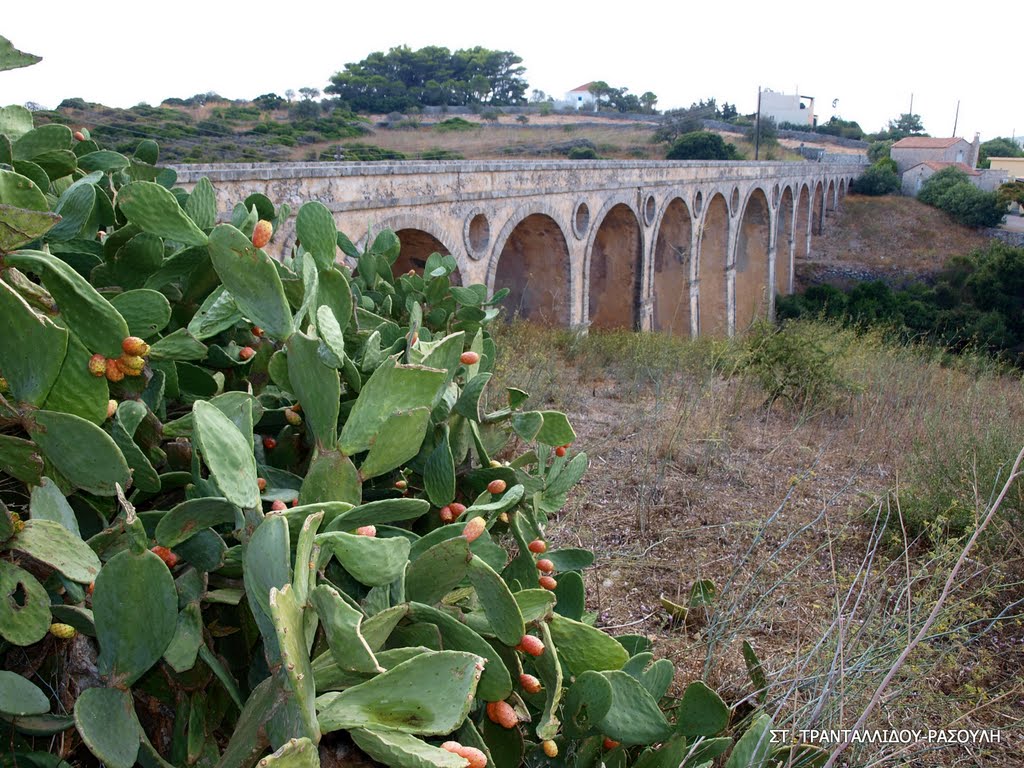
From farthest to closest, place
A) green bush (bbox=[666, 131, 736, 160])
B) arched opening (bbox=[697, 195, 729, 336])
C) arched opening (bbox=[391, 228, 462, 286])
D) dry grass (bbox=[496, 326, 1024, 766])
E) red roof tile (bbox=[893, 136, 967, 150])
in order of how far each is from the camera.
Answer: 1. red roof tile (bbox=[893, 136, 967, 150])
2. green bush (bbox=[666, 131, 736, 160])
3. arched opening (bbox=[697, 195, 729, 336])
4. arched opening (bbox=[391, 228, 462, 286])
5. dry grass (bbox=[496, 326, 1024, 766])

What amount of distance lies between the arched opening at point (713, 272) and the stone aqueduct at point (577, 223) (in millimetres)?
33

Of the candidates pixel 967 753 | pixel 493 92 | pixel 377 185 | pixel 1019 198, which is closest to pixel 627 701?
pixel 967 753

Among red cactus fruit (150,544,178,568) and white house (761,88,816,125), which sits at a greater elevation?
white house (761,88,816,125)

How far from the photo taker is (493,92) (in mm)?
50938

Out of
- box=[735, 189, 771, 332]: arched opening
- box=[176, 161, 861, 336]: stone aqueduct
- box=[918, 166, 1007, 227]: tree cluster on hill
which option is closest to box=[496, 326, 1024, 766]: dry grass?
box=[176, 161, 861, 336]: stone aqueduct

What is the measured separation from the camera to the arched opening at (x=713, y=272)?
19.5m

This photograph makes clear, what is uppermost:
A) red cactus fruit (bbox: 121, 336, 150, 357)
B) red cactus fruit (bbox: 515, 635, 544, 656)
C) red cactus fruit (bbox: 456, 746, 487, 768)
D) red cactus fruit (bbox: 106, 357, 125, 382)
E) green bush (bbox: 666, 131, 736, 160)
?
green bush (bbox: 666, 131, 736, 160)

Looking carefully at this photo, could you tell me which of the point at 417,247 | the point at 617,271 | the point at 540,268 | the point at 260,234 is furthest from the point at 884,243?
the point at 260,234

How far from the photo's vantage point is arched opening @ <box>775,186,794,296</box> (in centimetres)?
2528

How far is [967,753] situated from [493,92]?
176 feet

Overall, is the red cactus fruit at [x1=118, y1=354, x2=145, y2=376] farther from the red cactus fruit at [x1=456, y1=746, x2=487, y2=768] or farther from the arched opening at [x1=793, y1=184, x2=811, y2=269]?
the arched opening at [x1=793, y1=184, x2=811, y2=269]

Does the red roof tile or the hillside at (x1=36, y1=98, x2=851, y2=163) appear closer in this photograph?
the hillside at (x1=36, y1=98, x2=851, y2=163)

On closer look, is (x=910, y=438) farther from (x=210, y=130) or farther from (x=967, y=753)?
(x=210, y=130)

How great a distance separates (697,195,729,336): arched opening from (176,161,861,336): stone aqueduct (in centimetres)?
3
